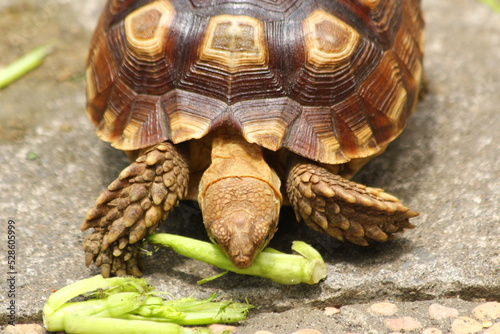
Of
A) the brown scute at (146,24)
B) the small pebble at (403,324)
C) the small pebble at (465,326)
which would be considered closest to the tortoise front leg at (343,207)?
the small pebble at (403,324)

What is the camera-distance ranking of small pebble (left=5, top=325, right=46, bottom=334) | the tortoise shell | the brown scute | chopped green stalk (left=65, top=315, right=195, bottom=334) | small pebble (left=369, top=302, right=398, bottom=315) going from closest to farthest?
chopped green stalk (left=65, top=315, right=195, bottom=334), small pebble (left=5, top=325, right=46, bottom=334), small pebble (left=369, top=302, right=398, bottom=315), the tortoise shell, the brown scute

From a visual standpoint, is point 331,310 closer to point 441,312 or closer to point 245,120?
point 441,312

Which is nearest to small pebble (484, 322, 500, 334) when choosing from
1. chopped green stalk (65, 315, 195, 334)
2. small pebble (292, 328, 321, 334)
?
small pebble (292, 328, 321, 334)

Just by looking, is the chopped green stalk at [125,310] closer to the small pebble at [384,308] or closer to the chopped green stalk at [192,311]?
the chopped green stalk at [192,311]

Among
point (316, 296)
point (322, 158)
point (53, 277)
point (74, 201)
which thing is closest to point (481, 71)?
point (322, 158)

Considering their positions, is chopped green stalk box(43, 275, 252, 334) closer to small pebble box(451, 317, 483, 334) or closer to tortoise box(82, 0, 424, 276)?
tortoise box(82, 0, 424, 276)

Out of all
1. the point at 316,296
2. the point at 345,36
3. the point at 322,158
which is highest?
the point at 345,36

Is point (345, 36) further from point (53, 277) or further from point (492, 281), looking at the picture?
point (53, 277)

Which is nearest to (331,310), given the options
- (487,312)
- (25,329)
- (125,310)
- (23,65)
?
(487,312)
